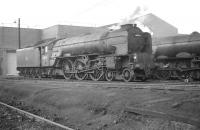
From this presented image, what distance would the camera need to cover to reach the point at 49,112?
10.1 metres

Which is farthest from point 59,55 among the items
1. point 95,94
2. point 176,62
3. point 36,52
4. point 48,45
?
point 95,94

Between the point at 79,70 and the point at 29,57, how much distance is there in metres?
9.36

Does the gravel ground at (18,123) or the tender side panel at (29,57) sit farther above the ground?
the tender side panel at (29,57)

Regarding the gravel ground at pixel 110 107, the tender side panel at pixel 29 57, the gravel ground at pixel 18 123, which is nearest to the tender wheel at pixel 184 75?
the gravel ground at pixel 110 107

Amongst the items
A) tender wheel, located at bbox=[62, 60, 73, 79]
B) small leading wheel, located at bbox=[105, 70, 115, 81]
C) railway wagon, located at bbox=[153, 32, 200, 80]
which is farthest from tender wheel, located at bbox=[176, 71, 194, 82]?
tender wheel, located at bbox=[62, 60, 73, 79]

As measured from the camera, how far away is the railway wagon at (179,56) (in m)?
18.4

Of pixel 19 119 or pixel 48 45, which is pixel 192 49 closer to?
pixel 48 45

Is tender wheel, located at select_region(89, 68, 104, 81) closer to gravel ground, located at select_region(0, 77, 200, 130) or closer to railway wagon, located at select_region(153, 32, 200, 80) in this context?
railway wagon, located at select_region(153, 32, 200, 80)

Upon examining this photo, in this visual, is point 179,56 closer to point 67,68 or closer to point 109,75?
point 109,75

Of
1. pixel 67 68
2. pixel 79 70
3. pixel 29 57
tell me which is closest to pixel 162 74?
pixel 79 70

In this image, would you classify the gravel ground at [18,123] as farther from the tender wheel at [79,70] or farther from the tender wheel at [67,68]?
the tender wheel at [67,68]

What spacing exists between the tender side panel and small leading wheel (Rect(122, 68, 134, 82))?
11.4 meters

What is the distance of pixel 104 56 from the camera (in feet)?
57.5

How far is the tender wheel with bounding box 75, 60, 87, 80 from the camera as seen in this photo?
1943cm
